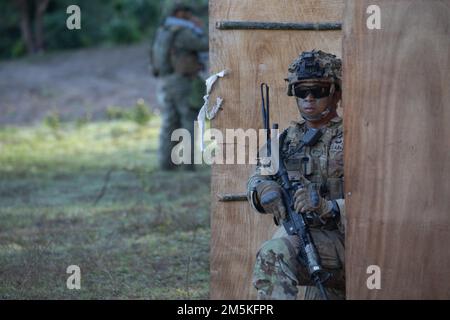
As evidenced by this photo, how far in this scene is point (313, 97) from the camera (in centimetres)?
498

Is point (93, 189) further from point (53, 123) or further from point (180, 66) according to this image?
point (53, 123)

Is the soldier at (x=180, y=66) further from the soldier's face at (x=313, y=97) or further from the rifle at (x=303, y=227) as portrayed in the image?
the rifle at (x=303, y=227)

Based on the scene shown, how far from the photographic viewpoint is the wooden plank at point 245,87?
5.43 metres

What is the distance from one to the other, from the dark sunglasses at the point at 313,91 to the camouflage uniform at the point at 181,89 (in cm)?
717

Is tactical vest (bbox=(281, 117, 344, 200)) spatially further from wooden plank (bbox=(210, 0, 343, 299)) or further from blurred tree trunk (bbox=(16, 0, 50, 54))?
blurred tree trunk (bbox=(16, 0, 50, 54))

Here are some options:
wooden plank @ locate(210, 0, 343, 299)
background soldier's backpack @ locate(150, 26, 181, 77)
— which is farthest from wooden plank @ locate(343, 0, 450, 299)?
background soldier's backpack @ locate(150, 26, 181, 77)

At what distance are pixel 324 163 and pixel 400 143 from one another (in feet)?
2.58

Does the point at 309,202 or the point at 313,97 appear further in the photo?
the point at 313,97

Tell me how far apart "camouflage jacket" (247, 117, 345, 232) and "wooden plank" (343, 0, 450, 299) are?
0.66 metres

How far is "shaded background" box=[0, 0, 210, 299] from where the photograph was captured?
699 cm

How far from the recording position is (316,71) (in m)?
4.93

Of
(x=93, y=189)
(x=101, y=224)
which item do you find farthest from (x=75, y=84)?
(x=101, y=224)
